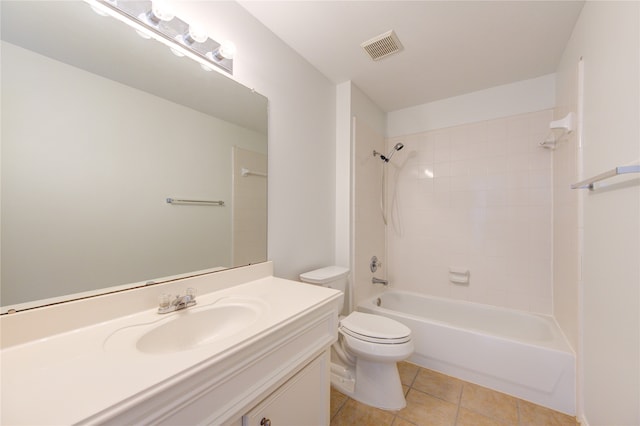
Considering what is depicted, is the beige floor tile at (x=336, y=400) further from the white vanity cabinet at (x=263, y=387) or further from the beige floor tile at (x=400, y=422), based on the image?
the white vanity cabinet at (x=263, y=387)

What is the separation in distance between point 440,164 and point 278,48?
1.77 metres

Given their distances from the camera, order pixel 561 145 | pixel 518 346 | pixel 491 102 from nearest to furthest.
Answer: pixel 518 346, pixel 561 145, pixel 491 102

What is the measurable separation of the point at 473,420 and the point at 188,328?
1.61m

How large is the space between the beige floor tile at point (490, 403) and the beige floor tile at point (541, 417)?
4cm

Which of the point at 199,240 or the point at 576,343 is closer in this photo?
the point at 199,240

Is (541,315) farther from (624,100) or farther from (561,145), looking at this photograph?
(624,100)

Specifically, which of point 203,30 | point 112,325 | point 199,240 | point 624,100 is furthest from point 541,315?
point 203,30

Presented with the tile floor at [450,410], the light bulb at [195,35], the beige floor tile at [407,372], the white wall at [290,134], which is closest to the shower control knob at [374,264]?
the white wall at [290,134]

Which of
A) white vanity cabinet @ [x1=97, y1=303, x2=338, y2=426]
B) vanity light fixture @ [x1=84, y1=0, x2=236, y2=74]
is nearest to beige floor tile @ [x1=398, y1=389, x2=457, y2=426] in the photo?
white vanity cabinet @ [x1=97, y1=303, x2=338, y2=426]

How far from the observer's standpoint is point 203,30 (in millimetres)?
1146

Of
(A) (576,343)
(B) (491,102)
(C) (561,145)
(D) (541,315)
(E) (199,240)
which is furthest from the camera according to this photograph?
(B) (491,102)

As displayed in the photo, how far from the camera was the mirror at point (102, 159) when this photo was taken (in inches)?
27.2

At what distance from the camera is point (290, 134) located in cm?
162

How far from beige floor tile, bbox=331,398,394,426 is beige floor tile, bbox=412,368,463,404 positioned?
0.36m
